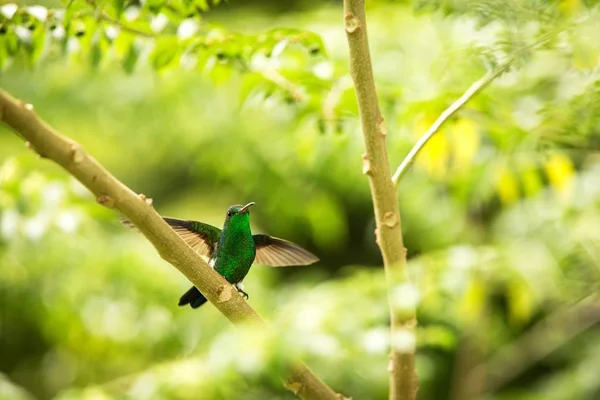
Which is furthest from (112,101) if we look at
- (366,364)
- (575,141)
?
(575,141)

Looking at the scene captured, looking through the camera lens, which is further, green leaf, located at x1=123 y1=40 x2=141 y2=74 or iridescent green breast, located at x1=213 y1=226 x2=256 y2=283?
green leaf, located at x1=123 y1=40 x2=141 y2=74

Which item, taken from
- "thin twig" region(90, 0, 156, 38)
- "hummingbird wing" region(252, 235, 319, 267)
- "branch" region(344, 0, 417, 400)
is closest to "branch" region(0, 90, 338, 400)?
"branch" region(344, 0, 417, 400)

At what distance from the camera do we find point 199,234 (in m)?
2.45

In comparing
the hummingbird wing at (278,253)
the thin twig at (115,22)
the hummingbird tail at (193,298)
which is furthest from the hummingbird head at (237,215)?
the thin twig at (115,22)

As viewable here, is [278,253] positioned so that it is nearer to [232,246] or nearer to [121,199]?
[232,246]

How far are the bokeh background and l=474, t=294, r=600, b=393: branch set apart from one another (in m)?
0.03

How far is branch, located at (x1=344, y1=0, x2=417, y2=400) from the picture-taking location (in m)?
1.74

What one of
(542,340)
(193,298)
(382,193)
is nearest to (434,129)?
(382,193)

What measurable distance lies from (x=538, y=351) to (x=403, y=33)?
2.30m

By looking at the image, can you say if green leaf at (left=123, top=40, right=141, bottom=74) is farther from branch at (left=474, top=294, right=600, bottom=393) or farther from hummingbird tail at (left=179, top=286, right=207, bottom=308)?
branch at (left=474, top=294, right=600, bottom=393)

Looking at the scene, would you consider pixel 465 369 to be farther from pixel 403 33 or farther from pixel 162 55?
pixel 162 55

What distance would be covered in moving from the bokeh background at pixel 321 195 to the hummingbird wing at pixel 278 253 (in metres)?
0.25

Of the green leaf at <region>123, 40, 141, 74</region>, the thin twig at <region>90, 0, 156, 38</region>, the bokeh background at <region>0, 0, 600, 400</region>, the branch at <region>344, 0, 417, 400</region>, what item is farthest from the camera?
the green leaf at <region>123, 40, 141, 74</region>

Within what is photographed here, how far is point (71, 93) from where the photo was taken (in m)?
6.34
